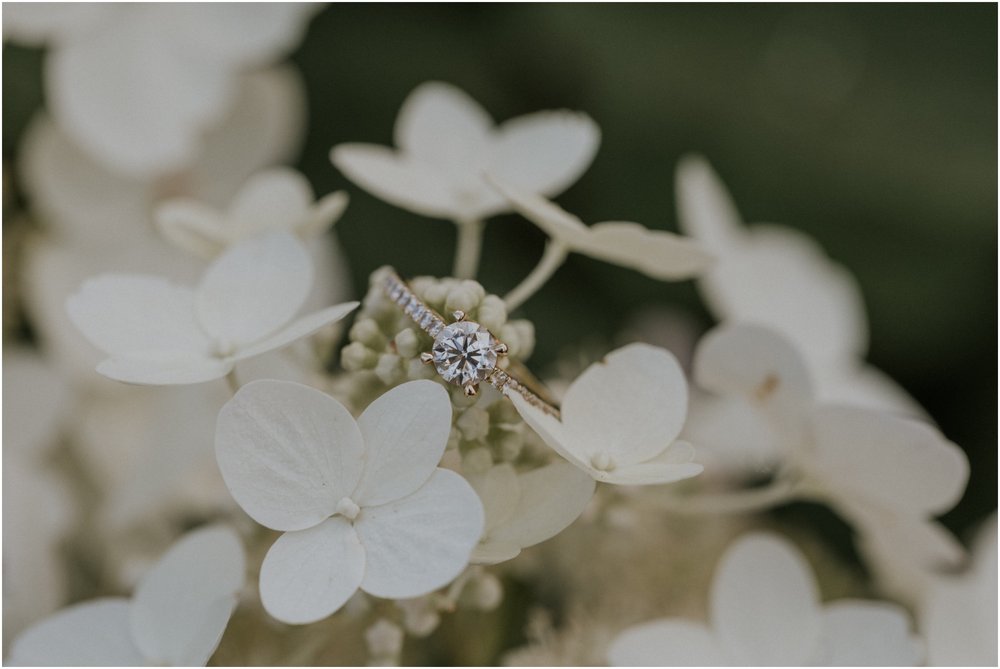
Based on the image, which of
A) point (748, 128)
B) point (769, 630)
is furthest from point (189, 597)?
point (748, 128)

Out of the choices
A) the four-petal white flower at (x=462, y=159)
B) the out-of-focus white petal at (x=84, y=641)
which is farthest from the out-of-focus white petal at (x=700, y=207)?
the out-of-focus white petal at (x=84, y=641)

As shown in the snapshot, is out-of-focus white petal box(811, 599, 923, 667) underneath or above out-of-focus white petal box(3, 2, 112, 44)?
underneath

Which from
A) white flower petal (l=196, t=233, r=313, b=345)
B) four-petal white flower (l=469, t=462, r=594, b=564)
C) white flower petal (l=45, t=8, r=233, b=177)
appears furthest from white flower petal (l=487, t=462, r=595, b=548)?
white flower petal (l=45, t=8, r=233, b=177)

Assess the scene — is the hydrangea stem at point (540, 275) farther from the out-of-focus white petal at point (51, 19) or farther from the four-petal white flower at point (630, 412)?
the out-of-focus white petal at point (51, 19)

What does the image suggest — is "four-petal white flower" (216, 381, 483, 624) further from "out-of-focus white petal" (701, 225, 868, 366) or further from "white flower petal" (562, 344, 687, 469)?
"out-of-focus white petal" (701, 225, 868, 366)

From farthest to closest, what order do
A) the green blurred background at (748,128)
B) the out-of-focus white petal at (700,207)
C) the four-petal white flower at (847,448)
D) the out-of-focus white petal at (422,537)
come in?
the green blurred background at (748,128) → the out-of-focus white petal at (700,207) → the four-petal white flower at (847,448) → the out-of-focus white petal at (422,537)

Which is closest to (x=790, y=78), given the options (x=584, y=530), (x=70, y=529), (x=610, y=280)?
(x=610, y=280)

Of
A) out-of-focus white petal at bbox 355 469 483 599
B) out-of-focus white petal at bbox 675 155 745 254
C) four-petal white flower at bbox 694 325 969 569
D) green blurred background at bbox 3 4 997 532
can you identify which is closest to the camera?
out-of-focus white petal at bbox 355 469 483 599
